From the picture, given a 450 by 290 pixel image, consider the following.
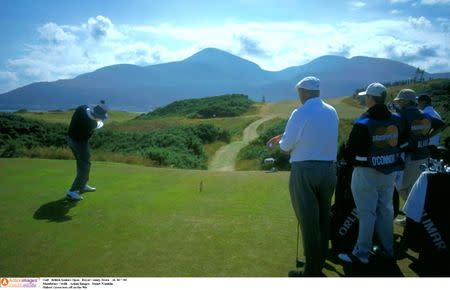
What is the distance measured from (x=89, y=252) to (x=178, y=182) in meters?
4.56

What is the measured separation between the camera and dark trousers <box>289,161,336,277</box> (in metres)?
4.76

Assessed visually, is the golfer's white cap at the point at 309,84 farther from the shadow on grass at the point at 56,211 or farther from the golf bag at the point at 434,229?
the shadow on grass at the point at 56,211

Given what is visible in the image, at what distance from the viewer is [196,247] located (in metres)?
5.88

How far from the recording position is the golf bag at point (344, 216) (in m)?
5.82

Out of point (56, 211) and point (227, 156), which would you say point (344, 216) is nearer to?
point (56, 211)

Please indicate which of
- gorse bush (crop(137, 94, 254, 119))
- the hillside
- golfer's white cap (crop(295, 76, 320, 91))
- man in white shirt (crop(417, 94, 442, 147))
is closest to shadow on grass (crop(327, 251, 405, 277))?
the hillside

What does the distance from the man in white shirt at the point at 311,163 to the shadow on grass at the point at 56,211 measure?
415cm

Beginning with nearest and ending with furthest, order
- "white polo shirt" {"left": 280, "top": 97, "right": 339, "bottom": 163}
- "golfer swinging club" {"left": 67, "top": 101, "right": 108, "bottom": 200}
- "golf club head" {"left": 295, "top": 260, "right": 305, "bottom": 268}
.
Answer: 1. "white polo shirt" {"left": 280, "top": 97, "right": 339, "bottom": 163}
2. "golf club head" {"left": 295, "top": 260, "right": 305, "bottom": 268}
3. "golfer swinging club" {"left": 67, "top": 101, "right": 108, "bottom": 200}

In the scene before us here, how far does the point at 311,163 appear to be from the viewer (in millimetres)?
4762

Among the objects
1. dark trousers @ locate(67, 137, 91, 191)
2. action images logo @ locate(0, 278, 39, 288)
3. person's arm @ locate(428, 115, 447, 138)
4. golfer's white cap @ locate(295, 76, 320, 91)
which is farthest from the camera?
dark trousers @ locate(67, 137, 91, 191)

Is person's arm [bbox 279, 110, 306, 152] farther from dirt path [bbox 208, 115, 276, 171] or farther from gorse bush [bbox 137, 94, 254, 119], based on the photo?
gorse bush [bbox 137, 94, 254, 119]

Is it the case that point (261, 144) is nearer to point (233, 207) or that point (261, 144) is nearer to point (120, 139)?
point (120, 139)

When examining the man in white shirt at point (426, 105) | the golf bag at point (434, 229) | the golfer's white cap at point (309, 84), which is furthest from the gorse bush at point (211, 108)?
the golfer's white cap at point (309, 84)

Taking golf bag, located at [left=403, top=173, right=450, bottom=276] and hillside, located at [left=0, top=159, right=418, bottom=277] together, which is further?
golf bag, located at [left=403, top=173, right=450, bottom=276]
